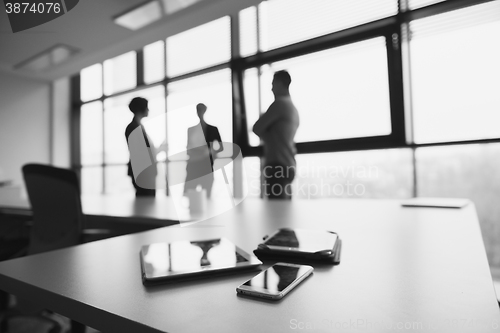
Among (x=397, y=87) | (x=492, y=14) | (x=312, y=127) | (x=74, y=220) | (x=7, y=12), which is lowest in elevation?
(x=74, y=220)

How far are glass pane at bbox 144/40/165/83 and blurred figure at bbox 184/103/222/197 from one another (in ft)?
1.36

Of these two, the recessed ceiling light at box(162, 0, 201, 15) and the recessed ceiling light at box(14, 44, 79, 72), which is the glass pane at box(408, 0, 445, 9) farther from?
the recessed ceiling light at box(14, 44, 79, 72)

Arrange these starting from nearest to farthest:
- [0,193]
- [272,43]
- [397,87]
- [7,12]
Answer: [7,12] < [272,43] < [397,87] < [0,193]

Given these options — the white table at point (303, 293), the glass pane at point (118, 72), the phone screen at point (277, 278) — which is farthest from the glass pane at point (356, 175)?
the phone screen at point (277, 278)

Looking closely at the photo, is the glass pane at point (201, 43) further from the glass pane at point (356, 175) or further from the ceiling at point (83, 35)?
the glass pane at point (356, 175)

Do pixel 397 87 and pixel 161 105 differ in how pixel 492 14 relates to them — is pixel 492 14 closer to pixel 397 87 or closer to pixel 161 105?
pixel 397 87

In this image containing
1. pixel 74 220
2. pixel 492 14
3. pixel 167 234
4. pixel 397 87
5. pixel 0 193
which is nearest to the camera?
pixel 167 234

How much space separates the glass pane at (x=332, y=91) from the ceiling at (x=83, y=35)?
0.29 meters

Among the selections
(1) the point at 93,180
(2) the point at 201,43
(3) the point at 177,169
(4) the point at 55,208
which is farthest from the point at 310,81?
(1) the point at 93,180

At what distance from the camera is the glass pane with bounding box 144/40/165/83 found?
1239 millimetres

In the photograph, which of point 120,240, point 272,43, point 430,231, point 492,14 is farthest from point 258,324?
point 492,14

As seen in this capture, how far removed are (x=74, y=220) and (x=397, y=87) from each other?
9.25ft

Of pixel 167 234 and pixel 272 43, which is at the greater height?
pixel 272 43

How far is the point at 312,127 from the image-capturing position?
954 mm
